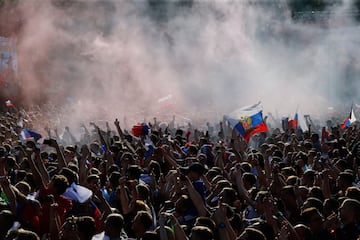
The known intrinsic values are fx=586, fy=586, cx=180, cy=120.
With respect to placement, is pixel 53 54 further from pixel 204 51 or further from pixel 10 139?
pixel 10 139

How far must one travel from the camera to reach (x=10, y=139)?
13023 millimetres

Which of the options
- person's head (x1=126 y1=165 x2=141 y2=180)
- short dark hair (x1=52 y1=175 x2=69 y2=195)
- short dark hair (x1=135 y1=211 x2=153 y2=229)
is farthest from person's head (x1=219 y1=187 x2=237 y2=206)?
short dark hair (x1=52 y1=175 x2=69 y2=195)

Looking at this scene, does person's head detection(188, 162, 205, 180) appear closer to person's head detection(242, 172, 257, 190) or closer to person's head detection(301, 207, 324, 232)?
person's head detection(242, 172, 257, 190)

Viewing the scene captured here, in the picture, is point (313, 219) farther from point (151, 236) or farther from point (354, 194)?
point (151, 236)

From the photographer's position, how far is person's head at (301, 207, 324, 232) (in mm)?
5098

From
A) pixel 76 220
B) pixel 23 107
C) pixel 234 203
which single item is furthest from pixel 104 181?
pixel 23 107

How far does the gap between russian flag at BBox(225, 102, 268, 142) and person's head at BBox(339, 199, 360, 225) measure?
6152mm

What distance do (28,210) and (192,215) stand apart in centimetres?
153

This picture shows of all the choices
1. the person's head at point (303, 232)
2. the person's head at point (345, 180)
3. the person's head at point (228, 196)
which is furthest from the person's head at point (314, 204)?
the person's head at point (345, 180)

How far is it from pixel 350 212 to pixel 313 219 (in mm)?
320

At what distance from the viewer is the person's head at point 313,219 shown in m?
5.10

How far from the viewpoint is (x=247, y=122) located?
11.5m

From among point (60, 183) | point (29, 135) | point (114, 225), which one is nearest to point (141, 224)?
point (114, 225)

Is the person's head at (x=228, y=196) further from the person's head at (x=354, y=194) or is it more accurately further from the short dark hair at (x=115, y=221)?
the short dark hair at (x=115, y=221)
